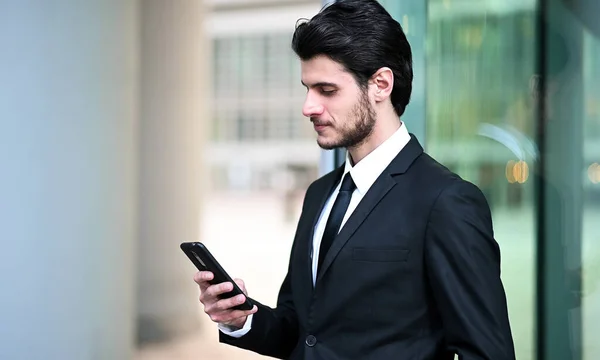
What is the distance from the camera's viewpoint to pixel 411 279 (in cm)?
122

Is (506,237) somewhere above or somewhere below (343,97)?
below

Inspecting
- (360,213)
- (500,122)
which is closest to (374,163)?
(360,213)

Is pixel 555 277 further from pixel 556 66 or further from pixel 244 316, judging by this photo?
pixel 244 316

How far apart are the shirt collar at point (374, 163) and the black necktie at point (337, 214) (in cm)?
3

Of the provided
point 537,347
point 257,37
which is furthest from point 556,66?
point 257,37

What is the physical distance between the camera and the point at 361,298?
1.26 meters

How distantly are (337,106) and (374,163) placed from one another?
14cm

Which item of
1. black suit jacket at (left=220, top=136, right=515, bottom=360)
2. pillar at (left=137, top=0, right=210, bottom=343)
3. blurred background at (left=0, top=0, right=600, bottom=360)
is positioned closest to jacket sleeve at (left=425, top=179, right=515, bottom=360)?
black suit jacket at (left=220, top=136, right=515, bottom=360)

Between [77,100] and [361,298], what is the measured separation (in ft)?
7.47

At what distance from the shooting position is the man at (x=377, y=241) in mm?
1169

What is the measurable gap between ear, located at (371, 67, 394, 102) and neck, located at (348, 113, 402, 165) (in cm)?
5

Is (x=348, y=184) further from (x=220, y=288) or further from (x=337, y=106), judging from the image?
(x=220, y=288)

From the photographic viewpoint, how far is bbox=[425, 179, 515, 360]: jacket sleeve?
114 centimetres

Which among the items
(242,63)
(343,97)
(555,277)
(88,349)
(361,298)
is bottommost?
(88,349)
